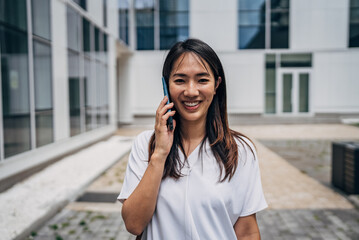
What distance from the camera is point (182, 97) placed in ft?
5.24

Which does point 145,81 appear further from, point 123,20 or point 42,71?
point 42,71

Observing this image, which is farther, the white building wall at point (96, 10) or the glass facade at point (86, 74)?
the white building wall at point (96, 10)

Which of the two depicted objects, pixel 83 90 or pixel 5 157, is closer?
pixel 5 157

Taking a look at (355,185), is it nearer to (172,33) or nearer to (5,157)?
(5,157)

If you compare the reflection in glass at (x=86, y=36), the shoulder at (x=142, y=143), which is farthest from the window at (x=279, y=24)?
the shoulder at (x=142, y=143)

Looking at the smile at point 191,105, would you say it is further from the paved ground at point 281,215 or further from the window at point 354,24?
the window at point 354,24

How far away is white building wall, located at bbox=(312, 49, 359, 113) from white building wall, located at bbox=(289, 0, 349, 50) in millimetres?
692

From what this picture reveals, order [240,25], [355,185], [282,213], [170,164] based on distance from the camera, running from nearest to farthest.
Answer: [170,164]
[282,213]
[355,185]
[240,25]

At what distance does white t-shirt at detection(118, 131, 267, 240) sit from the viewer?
4.93 ft

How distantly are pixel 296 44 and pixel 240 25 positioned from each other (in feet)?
12.4

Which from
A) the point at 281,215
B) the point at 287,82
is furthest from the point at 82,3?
the point at 287,82

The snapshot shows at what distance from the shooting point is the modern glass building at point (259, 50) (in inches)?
779

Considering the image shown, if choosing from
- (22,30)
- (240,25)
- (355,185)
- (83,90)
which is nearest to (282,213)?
(355,185)

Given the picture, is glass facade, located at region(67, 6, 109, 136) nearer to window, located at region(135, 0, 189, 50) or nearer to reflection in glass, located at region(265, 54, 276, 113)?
window, located at region(135, 0, 189, 50)
